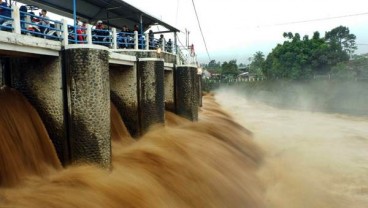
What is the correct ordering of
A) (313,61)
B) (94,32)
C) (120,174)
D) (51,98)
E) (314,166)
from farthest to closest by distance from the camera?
(313,61) < (94,32) < (314,166) < (51,98) < (120,174)

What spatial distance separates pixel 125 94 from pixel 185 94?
205 inches

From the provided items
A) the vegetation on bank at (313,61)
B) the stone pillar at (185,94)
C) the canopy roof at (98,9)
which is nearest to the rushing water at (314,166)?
the stone pillar at (185,94)

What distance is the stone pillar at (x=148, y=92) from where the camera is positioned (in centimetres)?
1366

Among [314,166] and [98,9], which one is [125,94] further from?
[314,166]

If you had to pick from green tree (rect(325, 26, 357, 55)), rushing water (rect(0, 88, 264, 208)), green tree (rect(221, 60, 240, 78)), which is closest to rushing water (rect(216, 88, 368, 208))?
rushing water (rect(0, 88, 264, 208))

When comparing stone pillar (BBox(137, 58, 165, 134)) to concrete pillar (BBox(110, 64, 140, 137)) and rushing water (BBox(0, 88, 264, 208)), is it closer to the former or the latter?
concrete pillar (BBox(110, 64, 140, 137))

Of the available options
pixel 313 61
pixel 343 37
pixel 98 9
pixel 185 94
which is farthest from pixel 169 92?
pixel 343 37

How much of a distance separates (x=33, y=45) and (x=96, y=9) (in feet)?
28.4

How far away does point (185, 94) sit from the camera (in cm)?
1820

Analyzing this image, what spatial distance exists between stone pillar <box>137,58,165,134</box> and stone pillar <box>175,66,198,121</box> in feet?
12.4

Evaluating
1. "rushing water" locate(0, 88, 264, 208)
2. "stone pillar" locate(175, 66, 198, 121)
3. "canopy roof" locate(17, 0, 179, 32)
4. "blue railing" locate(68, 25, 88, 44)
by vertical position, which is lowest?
"rushing water" locate(0, 88, 264, 208)

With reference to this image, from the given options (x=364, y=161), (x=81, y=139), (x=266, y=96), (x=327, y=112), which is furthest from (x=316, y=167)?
(x=266, y=96)

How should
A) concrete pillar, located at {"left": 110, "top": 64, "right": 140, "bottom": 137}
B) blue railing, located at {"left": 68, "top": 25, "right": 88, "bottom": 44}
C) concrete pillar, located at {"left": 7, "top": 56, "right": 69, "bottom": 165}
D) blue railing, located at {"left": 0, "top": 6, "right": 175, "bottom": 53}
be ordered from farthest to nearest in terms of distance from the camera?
concrete pillar, located at {"left": 110, "top": 64, "right": 140, "bottom": 137}
blue railing, located at {"left": 68, "top": 25, "right": 88, "bottom": 44}
concrete pillar, located at {"left": 7, "top": 56, "right": 69, "bottom": 165}
blue railing, located at {"left": 0, "top": 6, "right": 175, "bottom": 53}

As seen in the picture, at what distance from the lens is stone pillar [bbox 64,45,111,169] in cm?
916
